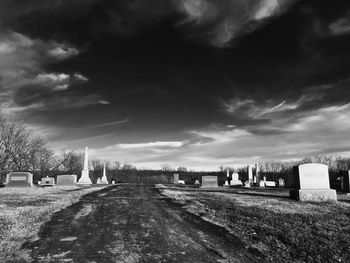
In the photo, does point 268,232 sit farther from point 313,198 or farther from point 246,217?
point 313,198

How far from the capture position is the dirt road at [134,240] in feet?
19.0

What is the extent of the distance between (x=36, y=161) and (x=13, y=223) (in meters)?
66.2

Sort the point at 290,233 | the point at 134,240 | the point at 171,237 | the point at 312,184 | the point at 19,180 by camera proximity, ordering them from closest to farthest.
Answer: the point at 134,240 → the point at 171,237 → the point at 290,233 → the point at 312,184 → the point at 19,180

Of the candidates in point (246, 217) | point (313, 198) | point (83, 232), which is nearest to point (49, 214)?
point (83, 232)

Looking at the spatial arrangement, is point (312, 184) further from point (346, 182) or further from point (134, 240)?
point (134, 240)

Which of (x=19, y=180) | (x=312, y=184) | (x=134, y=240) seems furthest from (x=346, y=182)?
(x=19, y=180)

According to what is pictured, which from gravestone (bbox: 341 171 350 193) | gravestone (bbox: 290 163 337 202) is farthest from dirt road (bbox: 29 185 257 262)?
gravestone (bbox: 341 171 350 193)

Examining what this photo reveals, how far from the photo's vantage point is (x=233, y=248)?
6.56m

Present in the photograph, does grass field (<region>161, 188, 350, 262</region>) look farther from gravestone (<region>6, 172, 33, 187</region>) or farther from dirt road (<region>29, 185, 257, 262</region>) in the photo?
gravestone (<region>6, 172, 33, 187</region>)

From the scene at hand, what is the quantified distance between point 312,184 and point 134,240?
1354 centimetres

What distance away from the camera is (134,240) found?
277 inches

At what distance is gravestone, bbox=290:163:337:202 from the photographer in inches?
670

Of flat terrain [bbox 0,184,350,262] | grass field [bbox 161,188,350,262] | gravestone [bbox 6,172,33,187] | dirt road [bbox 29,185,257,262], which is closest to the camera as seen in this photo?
dirt road [bbox 29,185,257,262]

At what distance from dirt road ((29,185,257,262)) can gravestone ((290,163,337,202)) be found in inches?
361
